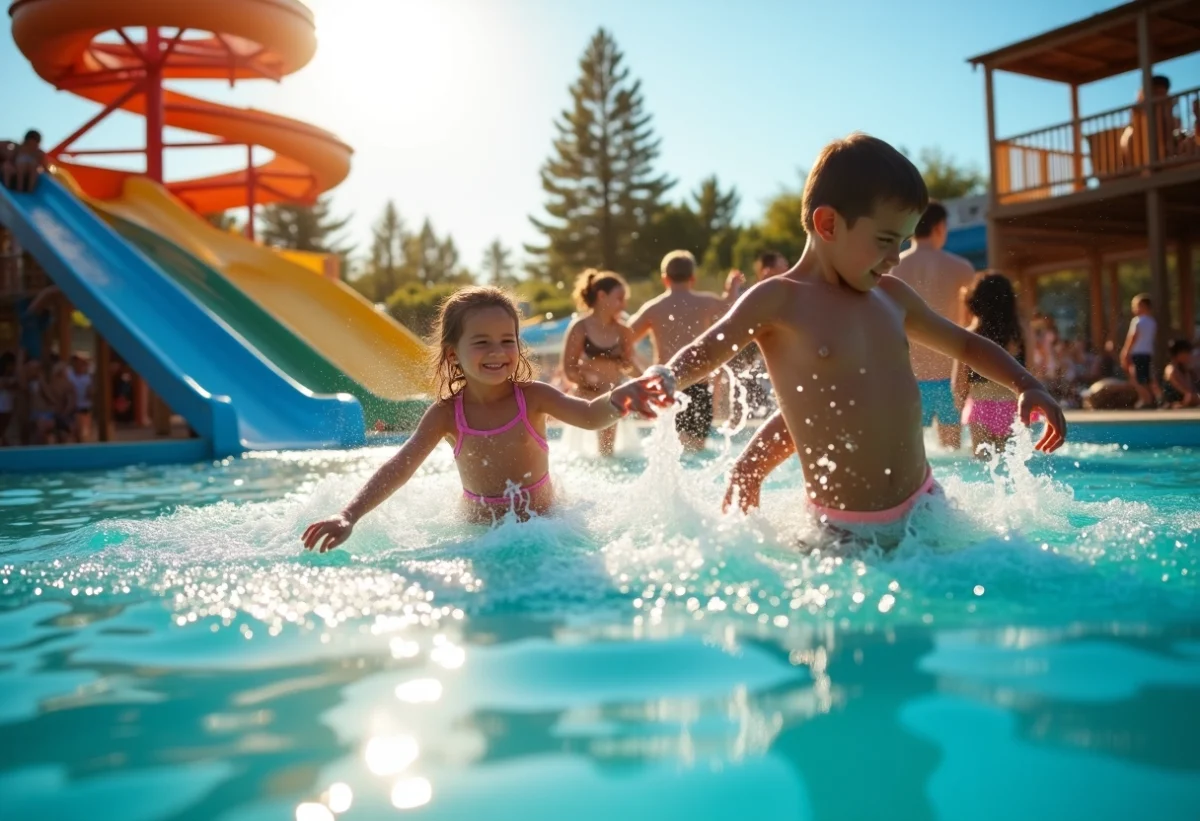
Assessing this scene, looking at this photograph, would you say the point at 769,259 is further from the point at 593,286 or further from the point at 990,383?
the point at 990,383

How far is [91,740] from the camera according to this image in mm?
1778

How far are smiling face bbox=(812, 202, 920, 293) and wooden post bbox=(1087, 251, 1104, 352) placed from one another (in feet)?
47.4

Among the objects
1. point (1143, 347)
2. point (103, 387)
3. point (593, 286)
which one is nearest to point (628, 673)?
point (593, 286)

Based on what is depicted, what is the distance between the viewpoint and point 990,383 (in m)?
6.43

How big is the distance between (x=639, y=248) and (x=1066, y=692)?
155 ft

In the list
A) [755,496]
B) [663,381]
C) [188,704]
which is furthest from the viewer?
[755,496]

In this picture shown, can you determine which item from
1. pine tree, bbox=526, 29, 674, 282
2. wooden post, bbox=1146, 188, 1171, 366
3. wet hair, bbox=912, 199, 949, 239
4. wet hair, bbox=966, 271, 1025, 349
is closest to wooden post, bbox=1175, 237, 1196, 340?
wooden post, bbox=1146, 188, 1171, 366

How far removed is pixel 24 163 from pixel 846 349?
12493 mm

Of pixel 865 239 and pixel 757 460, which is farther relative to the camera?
pixel 757 460

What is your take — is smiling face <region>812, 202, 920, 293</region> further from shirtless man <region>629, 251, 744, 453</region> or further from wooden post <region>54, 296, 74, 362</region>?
wooden post <region>54, 296, 74, 362</region>

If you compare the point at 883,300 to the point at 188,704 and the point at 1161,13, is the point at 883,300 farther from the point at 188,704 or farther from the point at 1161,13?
the point at 1161,13

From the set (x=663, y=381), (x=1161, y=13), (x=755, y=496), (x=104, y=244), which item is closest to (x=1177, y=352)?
(x=1161, y=13)

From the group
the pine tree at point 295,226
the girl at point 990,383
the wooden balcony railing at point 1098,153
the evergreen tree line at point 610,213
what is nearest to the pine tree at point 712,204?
the evergreen tree line at point 610,213

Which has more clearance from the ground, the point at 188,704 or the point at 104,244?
the point at 104,244
